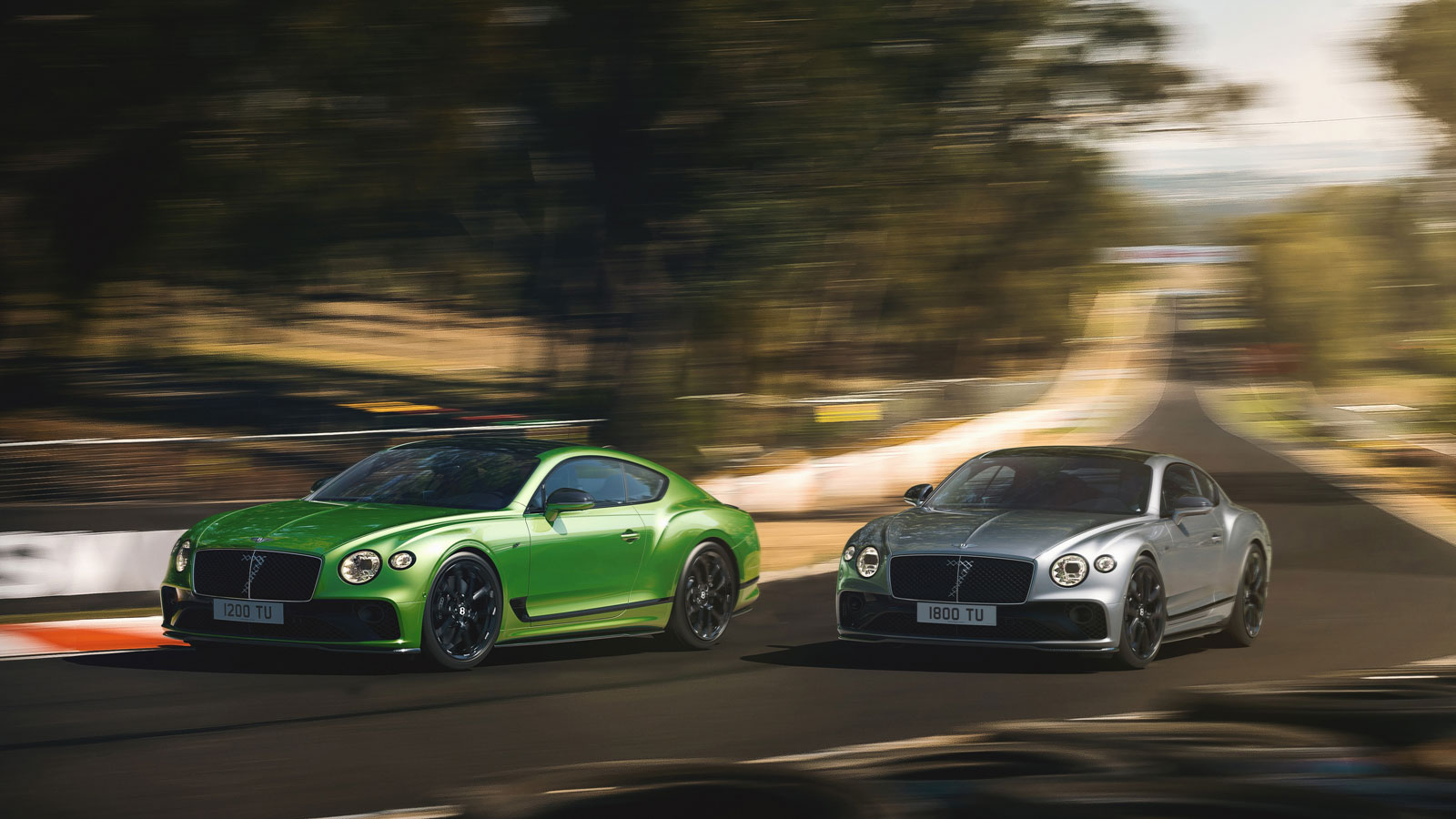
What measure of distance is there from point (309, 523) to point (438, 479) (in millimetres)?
1068

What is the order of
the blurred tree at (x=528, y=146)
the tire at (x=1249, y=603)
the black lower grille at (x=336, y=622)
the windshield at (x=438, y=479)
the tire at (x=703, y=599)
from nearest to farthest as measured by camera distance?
the black lower grille at (x=336, y=622) < the windshield at (x=438, y=479) < the tire at (x=703, y=599) < the tire at (x=1249, y=603) < the blurred tree at (x=528, y=146)

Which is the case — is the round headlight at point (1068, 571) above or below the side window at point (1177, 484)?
below

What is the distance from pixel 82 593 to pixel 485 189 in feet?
36.1

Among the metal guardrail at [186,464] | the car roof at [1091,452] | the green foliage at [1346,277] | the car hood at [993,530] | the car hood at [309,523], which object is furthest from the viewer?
the green foliage at [1346,277]

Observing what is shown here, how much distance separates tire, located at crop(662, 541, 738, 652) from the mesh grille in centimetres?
182

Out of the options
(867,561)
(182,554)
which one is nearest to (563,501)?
(867,561)

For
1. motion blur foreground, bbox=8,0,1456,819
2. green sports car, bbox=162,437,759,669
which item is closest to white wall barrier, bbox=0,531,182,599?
motion blur foreground, bbox=8,0,1456,819

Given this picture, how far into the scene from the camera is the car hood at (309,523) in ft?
Result: 29.8

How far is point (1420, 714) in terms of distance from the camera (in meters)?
6.09

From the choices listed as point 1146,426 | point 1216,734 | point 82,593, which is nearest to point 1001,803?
point 1216,734

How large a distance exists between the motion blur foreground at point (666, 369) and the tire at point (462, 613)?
0.19 m

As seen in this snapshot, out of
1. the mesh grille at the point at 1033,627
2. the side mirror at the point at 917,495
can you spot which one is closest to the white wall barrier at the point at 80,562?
the side mirror at the point at 917,495

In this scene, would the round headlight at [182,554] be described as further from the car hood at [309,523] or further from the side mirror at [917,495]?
the side mirror at [917,495]

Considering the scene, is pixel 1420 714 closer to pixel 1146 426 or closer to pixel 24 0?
pixel 24 0
